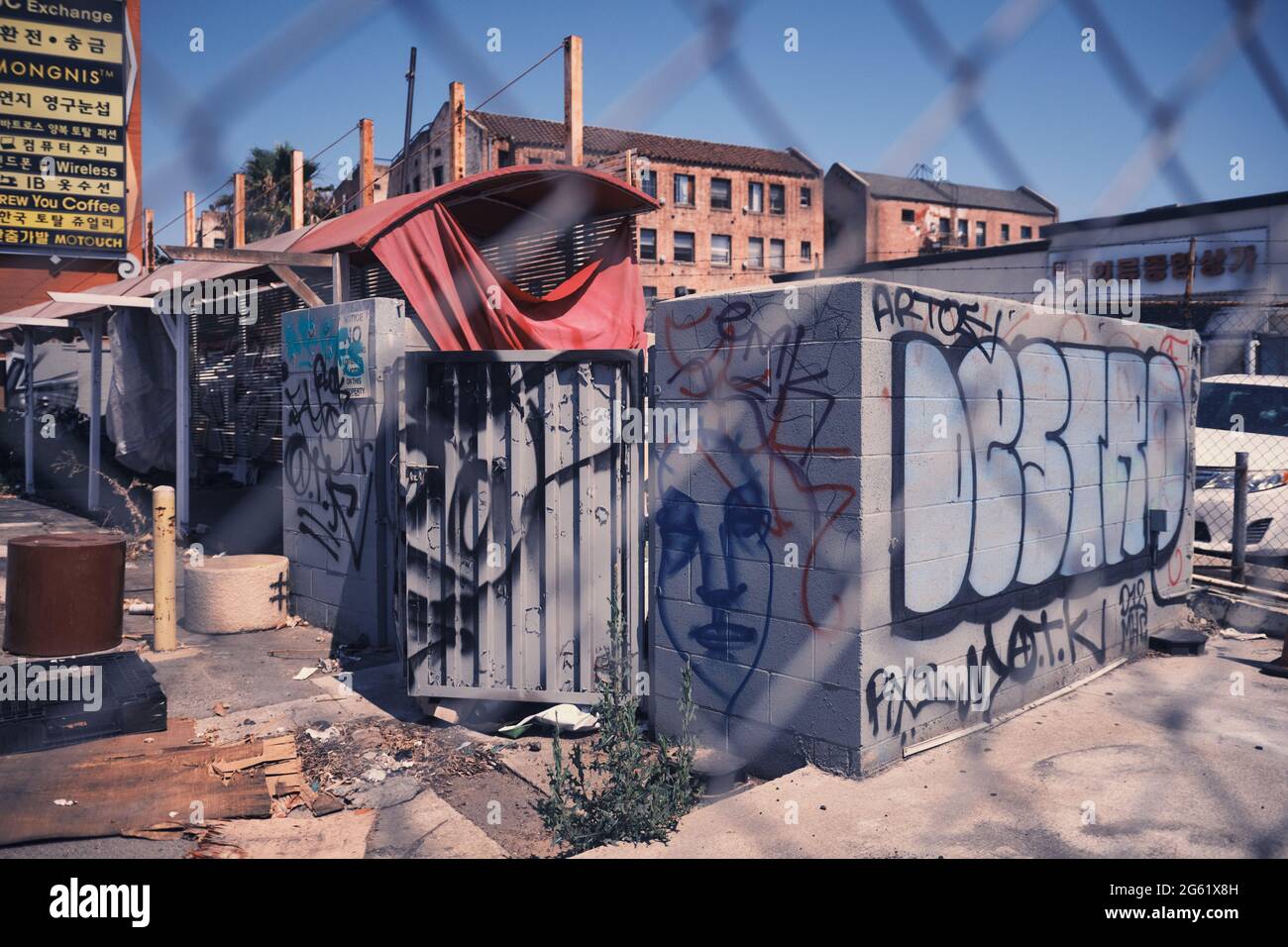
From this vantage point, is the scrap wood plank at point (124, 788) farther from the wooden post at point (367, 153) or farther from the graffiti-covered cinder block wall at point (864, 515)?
the wooden post at point (367, 153)

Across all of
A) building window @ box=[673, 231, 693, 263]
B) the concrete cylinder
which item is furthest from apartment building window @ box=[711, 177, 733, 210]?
the concrete cylinder

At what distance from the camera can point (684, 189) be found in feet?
156

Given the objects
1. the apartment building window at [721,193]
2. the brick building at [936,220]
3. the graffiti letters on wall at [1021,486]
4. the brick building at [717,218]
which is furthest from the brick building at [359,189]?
the apartment building window at [721,193]

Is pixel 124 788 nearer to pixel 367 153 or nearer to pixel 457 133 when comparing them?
pixel 457 133

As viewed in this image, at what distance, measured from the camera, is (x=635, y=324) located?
8930 mm

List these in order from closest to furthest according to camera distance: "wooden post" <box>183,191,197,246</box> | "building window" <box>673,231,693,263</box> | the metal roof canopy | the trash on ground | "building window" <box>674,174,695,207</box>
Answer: "wooden post" <box>183,191,197,246</box>, the trash on ground, the metal roof canopy, "building window" <box>674,174,695,207</box>, "building window" <box>673,231,693,263</box>

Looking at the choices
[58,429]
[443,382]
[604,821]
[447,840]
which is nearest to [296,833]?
[447,840]

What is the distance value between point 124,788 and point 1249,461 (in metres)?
9.92

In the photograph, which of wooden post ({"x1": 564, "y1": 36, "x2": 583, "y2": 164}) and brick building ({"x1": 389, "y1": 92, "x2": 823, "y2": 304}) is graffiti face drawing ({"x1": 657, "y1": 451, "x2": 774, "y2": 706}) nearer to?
wooden post ({"x1": 564, "y1": 36, "x2": 583, "y2": 164})

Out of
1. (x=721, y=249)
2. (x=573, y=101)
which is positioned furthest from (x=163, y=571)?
(x=721, y=249)

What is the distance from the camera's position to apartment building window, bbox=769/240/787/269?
49928 mm

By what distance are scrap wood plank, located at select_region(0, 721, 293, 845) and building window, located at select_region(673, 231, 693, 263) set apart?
145ft

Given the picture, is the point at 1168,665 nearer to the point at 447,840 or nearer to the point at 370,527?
the point at 447,840

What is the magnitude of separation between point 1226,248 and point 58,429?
86.3 feet
